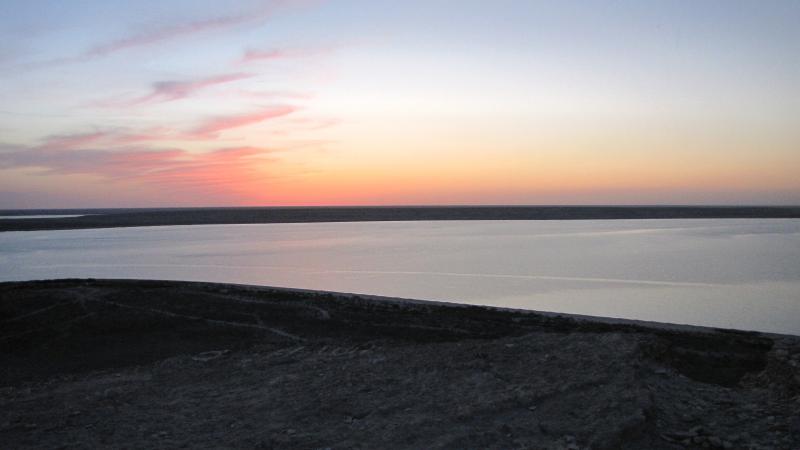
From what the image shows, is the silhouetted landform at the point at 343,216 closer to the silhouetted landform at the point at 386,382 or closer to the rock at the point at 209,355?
the silhouetted landform at the point at 386,382

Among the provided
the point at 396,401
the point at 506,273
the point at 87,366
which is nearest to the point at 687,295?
the point at 506,273

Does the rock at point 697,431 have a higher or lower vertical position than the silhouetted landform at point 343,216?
lower

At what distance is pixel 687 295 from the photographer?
20266 millimetres

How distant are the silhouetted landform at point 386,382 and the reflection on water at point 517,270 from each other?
15.7 ft

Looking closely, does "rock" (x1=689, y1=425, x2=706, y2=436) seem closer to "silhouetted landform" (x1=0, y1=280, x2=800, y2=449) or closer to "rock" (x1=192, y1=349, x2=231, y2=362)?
"silhouetted landform" (x1=0, y1=280, x2=800, y2=449)

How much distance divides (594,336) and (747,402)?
307cm

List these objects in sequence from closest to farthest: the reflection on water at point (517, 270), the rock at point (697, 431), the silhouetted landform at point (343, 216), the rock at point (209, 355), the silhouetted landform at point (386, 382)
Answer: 1. the rock at point (697, 431)
2. the silhouetted landform at point (386, 382)
3. the rock at point (209, 355)
4. the reflection on water at point (517, 270)
5. the silhouetted landform at point (343, 216)

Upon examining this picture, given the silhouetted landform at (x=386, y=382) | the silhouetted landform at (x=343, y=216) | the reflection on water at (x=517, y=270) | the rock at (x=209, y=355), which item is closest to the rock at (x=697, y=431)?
the silhouetted landform at (x=386, y=382)

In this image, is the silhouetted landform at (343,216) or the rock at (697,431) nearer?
the rock at (697,431)

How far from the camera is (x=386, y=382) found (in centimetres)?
950

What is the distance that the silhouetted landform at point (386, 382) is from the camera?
24.1 ft

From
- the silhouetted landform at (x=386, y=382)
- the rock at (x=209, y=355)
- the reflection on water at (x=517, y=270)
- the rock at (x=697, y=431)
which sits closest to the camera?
the rock at (x=697, y=431)

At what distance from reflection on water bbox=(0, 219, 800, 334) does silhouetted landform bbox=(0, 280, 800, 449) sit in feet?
15.7

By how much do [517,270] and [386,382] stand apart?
1882 cm
